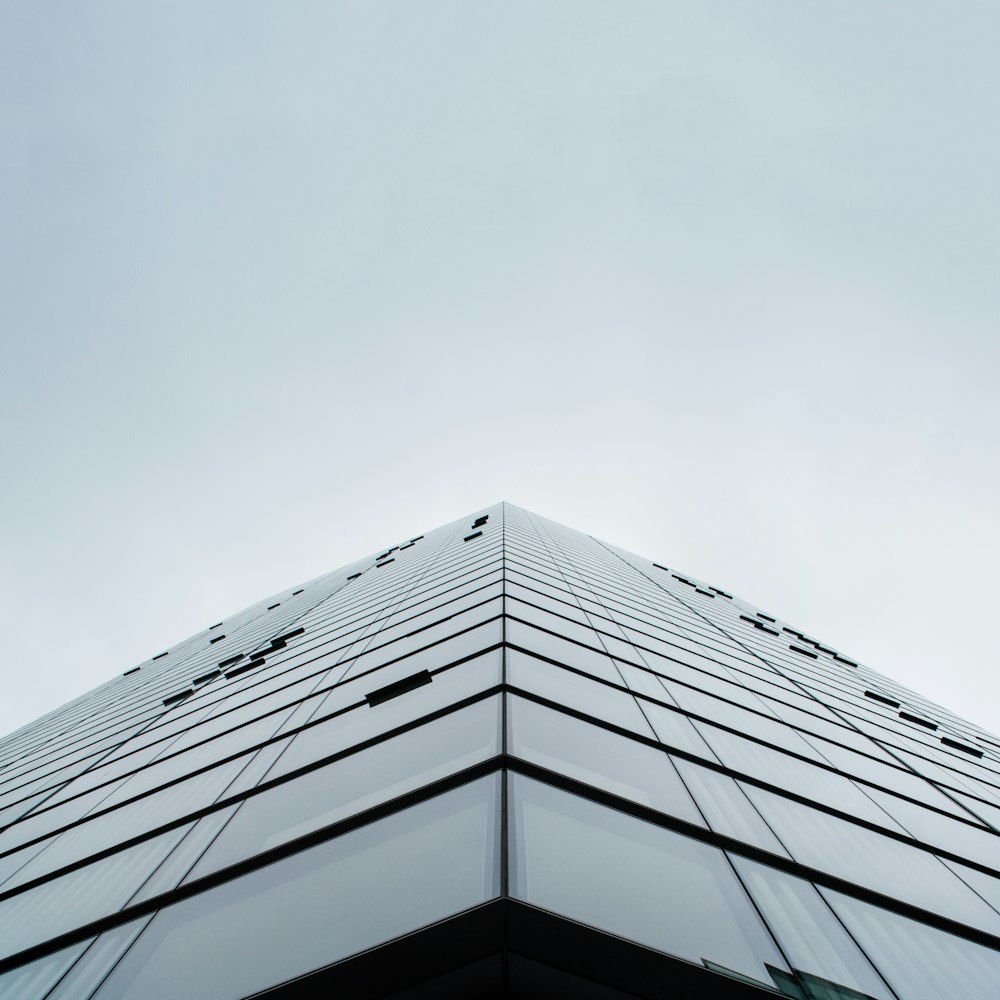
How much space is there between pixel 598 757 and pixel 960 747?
39.1 feet

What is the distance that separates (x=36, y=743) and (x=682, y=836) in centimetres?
2026

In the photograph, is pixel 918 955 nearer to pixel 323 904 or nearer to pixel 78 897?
pixel 323 904

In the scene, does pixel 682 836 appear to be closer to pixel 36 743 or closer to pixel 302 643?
pixel 302 643

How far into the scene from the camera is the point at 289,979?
10.7 ft

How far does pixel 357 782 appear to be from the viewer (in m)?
5.22

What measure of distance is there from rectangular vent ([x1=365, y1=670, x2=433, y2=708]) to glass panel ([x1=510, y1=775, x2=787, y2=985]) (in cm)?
290

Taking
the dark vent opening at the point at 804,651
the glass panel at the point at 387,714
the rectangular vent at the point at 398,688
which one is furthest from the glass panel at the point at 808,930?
the dark vent opening at the point at 804,651

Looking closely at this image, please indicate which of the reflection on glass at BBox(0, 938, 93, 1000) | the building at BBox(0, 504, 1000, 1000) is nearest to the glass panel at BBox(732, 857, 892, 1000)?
the building at BBox(0, 504, 1000, 1000)

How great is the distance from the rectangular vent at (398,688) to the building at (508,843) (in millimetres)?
28

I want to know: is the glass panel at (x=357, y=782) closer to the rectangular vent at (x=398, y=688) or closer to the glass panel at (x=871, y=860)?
the rectangular vent at (x=398, y=688)

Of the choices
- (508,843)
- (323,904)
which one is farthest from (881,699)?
(323,904)

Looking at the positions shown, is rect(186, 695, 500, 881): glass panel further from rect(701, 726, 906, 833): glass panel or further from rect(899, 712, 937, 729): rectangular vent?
rect(899, 712, 937, 729): rectangular vent

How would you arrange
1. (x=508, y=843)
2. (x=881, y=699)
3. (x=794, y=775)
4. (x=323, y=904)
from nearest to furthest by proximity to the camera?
(x=508, y=843), (x=323, y=904), (x=794, y=775), (x=881, y=699)

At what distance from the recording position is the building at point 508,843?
326 centimetres
